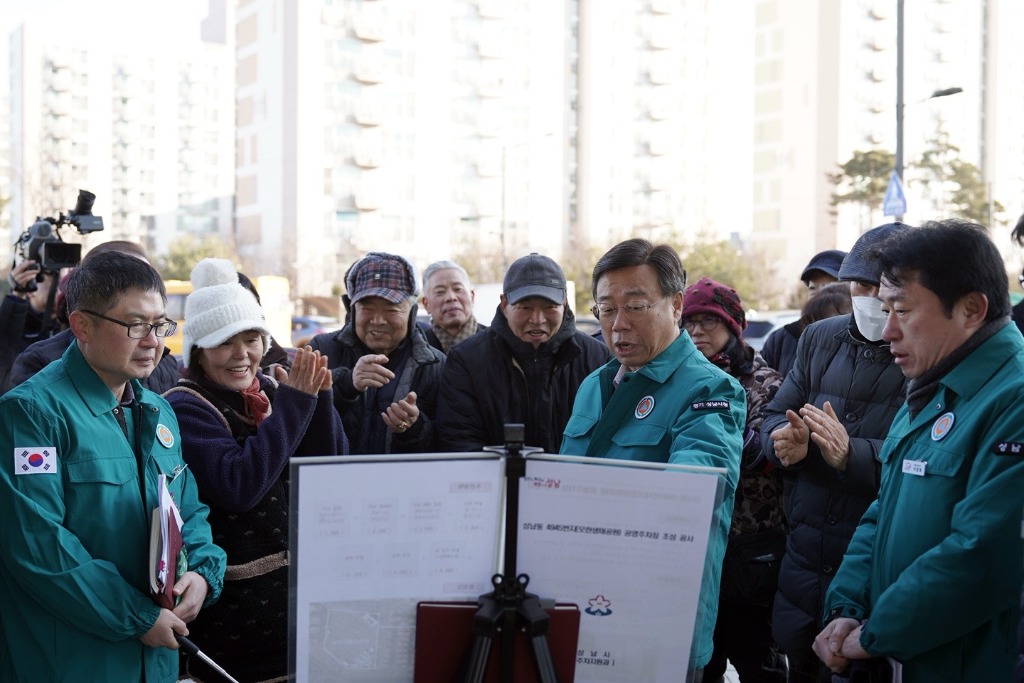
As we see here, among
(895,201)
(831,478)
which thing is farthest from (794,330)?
(895,201)

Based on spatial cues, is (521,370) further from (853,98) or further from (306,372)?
(853,98)

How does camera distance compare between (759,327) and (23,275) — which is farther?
(759,327)

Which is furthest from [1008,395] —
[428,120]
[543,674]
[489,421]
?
[428,120]

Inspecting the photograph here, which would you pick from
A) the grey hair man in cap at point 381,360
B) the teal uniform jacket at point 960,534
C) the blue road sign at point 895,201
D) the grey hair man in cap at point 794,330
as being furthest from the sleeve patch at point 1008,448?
the blue road sign at point 895,201

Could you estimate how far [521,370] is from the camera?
4414 mm

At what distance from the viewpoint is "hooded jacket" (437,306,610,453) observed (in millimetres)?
4320

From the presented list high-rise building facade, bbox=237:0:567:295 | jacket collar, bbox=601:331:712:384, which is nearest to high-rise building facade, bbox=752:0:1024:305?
high-rise building facade, bbox=237:0:567:295

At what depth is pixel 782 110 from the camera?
63344mm

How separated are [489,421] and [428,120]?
52.2m

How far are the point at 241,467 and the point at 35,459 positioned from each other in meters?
0.73

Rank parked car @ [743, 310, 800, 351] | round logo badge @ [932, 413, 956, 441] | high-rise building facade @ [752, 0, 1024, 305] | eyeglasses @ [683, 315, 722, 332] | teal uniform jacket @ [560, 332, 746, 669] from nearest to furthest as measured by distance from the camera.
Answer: round logo badge @ [932, 413, 956, 441]
teal uniform jacket @ [560, 332, 746, 669]
eyeglasses @ [683, 315, 722, 332]
parked car @ [743, 310, 800, 351]
high-rise building facade @ [752, 0, 1024, 305]

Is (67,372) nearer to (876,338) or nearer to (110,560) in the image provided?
(110,560)

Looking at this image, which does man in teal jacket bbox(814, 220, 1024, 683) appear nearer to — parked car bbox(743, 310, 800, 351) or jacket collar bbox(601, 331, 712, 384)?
jacket collar bbox(601, 331, 712, 384)

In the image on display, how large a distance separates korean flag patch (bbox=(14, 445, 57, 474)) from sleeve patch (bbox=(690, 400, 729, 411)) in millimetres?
1648
